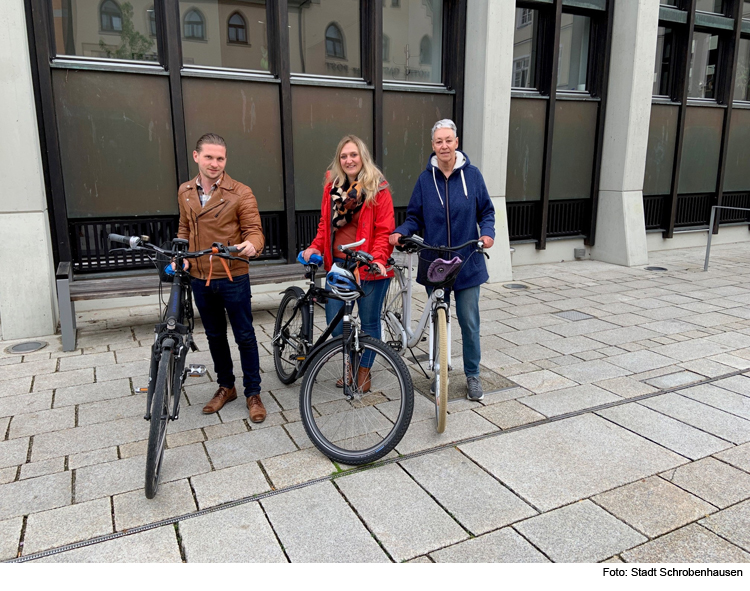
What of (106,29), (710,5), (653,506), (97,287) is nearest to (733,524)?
(653,506)

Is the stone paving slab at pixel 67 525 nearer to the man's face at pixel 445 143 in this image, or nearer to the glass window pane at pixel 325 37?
the man's face at pixel 445 143

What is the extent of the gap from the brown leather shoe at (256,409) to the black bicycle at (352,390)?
1.84 feet

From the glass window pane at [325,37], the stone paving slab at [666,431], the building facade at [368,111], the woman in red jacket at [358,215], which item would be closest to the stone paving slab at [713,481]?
the stone paving slab at [666,431]

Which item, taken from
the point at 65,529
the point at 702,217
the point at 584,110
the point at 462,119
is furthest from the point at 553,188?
the point at 65,529

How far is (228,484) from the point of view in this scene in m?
3.21

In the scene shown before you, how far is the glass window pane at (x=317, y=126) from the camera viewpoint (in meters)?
7.77

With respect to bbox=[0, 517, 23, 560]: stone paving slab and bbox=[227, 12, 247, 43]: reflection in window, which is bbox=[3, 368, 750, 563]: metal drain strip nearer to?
bbox=[0, 517, 23, 560]: stone paving slab

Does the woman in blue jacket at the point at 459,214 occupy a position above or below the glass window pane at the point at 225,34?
below

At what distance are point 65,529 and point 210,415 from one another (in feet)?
4.53

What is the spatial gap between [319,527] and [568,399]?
7.88 ft

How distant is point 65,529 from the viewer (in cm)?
281

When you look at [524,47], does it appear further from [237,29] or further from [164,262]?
[164,262]

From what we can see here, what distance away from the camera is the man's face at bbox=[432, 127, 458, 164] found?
4070 millimetres


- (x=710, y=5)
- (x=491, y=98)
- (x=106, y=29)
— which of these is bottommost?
(x=491, y=98)
